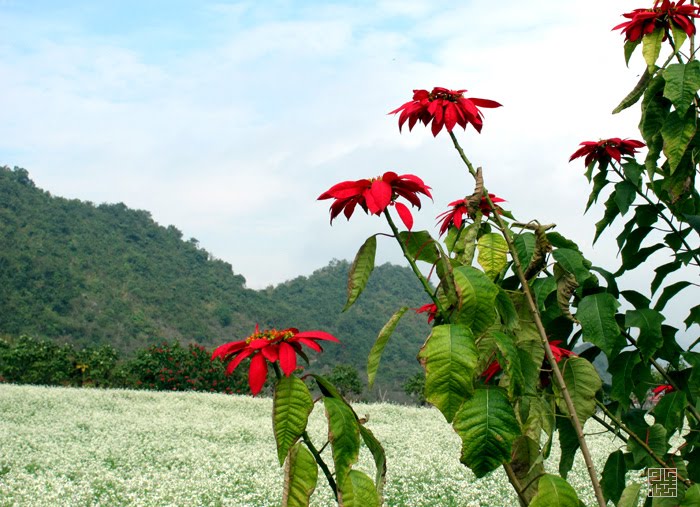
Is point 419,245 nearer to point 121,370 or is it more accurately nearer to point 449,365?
point 449,365

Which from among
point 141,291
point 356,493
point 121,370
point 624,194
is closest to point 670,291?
point 624,194

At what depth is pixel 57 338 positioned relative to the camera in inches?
1036

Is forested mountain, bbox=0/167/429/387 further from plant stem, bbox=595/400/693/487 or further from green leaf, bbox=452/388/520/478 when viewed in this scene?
green leaf, bbox=452/388/520/478

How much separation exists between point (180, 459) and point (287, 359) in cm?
523

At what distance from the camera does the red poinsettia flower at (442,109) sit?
1.41 m

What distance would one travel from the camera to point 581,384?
1.36 meters

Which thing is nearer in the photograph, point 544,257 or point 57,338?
point 544,257

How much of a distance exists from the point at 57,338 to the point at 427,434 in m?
22.2

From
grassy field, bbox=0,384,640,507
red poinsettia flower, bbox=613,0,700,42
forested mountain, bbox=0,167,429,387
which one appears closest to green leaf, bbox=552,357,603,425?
red poinsettia flower, bbox=613,0,700,42

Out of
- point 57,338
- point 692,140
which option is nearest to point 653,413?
point 692,140

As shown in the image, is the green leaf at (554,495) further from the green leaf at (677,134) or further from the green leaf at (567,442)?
the green leaf at (677,134)

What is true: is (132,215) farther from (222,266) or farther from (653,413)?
(653,413)

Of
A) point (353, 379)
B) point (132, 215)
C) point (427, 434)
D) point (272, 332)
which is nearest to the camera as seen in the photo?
point (272, 332)

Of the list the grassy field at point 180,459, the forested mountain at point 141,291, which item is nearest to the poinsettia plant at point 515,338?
the grassy field at point 180,459
